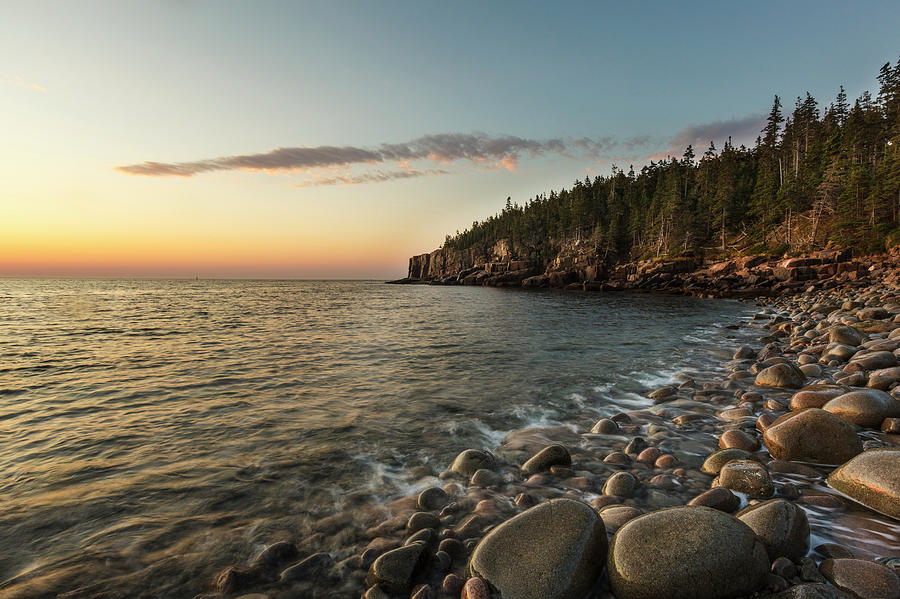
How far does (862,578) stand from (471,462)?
14.1ft

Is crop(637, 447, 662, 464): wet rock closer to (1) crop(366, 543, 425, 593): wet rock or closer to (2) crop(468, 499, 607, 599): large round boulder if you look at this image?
(2) crop(468, 499, 607, 599): large round boulder

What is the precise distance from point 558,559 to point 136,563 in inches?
183

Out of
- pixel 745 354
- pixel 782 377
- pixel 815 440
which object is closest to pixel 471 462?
pixel 815 440

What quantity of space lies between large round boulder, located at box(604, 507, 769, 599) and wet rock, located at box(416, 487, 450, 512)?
2292mm

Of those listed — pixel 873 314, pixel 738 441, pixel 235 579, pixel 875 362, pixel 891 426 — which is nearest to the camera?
pixel 235 579

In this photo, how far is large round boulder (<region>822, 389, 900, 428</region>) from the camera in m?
6.16

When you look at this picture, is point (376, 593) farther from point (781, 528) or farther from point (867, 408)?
point (867, 408)

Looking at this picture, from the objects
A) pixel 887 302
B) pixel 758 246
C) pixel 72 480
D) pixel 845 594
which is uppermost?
pixel 758 246

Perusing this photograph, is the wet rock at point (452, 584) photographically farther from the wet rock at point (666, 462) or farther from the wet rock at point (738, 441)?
the wet rock at point (738, 441)

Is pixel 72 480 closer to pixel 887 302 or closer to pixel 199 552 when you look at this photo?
pixel 199 552

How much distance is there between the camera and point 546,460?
19.5ft

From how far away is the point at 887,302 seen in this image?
63.0 feet

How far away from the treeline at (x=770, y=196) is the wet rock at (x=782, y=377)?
59741mm

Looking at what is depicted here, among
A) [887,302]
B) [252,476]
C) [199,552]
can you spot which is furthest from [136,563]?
[887,302]
